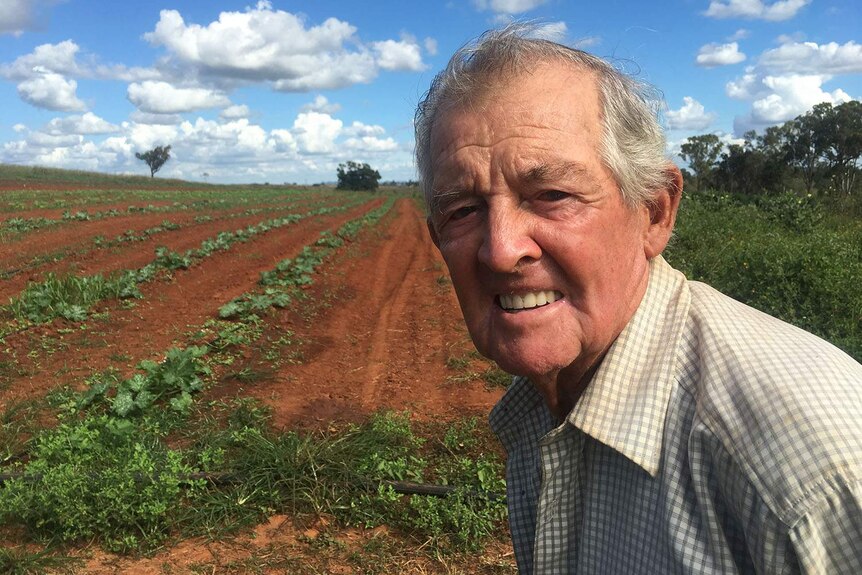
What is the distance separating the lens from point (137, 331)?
307 inches

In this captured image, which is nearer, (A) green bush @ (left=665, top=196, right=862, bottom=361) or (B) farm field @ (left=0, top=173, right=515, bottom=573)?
(B) farm field @ (left=0, top=173, right=515, bottom=573)

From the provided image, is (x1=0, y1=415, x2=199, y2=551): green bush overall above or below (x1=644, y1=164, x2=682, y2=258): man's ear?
below

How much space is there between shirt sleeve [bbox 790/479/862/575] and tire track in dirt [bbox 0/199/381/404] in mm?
6188

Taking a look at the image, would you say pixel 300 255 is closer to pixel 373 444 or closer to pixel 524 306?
pixel 373 444

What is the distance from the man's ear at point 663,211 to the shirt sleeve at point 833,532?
75 centimetres

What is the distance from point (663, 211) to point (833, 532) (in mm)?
868

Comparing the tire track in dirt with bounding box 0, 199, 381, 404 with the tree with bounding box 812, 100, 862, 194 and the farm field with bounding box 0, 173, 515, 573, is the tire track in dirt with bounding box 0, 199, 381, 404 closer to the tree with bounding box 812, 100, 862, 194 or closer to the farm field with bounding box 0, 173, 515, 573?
the farm field with bounding box 0, 173, 515, 573

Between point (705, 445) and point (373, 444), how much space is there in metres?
3.69

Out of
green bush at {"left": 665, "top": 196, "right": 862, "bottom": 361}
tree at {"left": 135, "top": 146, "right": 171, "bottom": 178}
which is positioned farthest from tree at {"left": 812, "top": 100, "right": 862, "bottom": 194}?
tree at {"left": 135, "top": 146, "right": 171, "bottom": 178}

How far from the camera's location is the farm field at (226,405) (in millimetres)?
3711

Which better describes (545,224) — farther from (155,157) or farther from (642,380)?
(155,157)

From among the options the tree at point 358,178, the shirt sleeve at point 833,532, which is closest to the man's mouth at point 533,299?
the shirt sleeve at point 833,532

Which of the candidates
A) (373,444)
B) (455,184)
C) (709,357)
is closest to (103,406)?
(373,444)

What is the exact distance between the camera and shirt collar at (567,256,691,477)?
4.13ft
